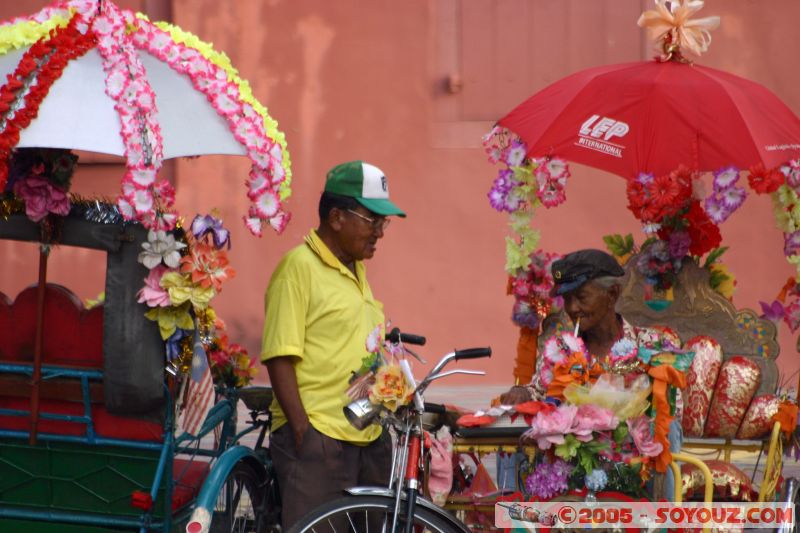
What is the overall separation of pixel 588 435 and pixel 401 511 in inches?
31.3

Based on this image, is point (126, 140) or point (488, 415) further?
point (488, 415)

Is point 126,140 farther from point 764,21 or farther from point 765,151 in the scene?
point 764,21

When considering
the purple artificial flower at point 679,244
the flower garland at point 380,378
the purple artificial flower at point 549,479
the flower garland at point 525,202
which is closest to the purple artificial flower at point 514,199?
the flower garland at point 525,202

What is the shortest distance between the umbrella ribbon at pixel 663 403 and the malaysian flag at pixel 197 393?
5.59 feet

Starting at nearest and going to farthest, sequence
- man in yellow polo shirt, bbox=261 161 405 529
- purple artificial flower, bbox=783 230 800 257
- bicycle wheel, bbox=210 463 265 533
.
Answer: man in yellow polo shirt, bbox=261 161 405 529, bicycle wheel, bbox=210 463 265 533, purple artificial flower, bbox=783 230 800 257

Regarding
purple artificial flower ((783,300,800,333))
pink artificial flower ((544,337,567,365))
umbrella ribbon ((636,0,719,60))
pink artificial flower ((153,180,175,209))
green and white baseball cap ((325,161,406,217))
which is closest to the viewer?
pink artificial flower ((153,180,175,209))

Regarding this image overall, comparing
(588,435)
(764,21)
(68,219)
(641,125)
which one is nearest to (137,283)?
(68,219)

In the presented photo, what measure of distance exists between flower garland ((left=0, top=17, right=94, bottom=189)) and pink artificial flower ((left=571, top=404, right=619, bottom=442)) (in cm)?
221

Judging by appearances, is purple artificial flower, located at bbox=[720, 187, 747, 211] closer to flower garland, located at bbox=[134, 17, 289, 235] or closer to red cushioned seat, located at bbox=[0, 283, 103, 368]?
flower garland, located at bbox=[134, 17, 289, 235]

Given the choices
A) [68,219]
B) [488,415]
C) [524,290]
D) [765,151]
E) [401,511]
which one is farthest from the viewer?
[524,290]

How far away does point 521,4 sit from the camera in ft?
35.1

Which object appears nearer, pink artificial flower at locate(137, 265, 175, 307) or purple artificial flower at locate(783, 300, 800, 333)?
pink artificial flower at locate(137, 265, 175, 307)

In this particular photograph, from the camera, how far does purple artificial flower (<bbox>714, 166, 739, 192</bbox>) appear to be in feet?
19.3

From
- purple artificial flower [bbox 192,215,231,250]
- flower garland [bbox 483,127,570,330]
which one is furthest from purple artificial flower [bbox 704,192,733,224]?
purple artificial flower [bbox 192,215,231,250]
